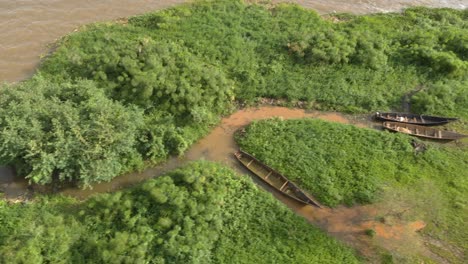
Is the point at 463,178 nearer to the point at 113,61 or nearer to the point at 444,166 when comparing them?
the point at 444,166

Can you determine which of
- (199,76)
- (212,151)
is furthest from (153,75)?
(212,151)

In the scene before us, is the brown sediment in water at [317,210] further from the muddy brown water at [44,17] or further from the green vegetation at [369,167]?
the muddy brown water at [44,17]

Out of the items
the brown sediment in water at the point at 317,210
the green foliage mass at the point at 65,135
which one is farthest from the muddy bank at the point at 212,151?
the green foliage mass at the point at 65,135

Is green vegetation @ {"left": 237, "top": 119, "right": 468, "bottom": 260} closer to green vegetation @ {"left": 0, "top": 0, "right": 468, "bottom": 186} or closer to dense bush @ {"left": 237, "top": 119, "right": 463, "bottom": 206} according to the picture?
dense bush @ {"left": 237, "top": 119, "right": 463, "bottom": 206}

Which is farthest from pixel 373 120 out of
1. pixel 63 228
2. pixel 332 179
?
pixel 63 228

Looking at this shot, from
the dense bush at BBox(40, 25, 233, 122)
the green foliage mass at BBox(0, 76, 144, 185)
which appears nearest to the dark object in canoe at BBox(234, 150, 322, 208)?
the dense bush at BBox(40, 25, 233, 122)

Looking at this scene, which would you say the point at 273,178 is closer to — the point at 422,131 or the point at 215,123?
the point at 215,123
